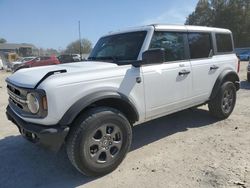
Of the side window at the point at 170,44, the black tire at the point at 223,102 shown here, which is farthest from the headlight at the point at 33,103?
the black tire at the point at 223,102

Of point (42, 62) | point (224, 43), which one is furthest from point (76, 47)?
point (224, 43)

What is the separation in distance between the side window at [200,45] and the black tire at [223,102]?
0.87 metres

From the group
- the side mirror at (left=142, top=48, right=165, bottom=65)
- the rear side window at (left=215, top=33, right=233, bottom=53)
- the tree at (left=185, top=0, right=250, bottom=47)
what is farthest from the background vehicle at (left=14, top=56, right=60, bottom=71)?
the tree at (left=185, top=0, right=250, bottom=47)

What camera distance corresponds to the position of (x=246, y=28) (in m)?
54.0

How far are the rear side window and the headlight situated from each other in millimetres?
4080

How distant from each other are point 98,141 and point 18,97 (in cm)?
128

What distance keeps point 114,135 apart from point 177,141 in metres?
1.52

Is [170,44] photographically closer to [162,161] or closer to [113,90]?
[113,90]

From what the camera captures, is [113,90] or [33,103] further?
[113,90]

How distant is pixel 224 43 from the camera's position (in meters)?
6.21

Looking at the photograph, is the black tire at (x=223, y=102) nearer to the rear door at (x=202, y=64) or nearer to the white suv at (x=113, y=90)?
the white suv at (x=113, y=90)

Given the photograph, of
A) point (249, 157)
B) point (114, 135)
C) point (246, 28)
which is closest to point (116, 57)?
point (114, 135)

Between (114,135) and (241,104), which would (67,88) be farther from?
(241,104)

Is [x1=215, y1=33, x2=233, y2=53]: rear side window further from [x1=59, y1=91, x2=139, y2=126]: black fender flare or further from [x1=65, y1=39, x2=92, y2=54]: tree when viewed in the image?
[x1=65, y1=39, x2=92, y2=54]: tree
